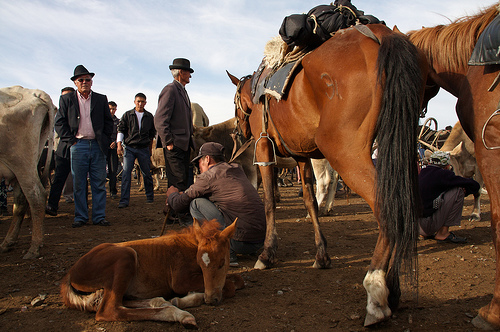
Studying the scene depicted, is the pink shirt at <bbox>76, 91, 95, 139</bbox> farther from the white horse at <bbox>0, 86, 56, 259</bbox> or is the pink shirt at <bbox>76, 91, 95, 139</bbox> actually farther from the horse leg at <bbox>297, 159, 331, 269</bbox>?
the horse leg at <bbox>297, 159, 331, 269</bbox>

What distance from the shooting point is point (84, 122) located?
251 inches

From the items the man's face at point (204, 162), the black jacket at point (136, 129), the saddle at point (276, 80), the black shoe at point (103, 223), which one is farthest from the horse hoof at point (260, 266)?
the black jacket at point (136, 129)

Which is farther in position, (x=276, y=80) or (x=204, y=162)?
(x=204, y=162)

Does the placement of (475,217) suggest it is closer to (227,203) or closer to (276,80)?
(227,203)

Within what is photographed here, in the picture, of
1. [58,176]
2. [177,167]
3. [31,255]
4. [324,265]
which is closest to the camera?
[324,265]

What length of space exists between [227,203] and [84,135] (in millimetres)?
3531

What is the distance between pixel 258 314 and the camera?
9.31 feet

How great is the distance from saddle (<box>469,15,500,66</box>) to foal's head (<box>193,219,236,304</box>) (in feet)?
7.18

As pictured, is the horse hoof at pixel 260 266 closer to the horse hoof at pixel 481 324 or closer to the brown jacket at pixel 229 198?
the brown jacket at pixel 229 198

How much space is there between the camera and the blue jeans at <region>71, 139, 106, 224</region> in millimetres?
6336

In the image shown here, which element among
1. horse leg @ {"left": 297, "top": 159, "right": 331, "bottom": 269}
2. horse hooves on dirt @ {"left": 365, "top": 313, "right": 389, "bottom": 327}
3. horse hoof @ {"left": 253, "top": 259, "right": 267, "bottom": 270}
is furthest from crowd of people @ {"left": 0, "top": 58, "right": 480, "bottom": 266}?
horse hooves on dirt @ {"left": 365, "top": 313, "right": 389, "bottom": 327}

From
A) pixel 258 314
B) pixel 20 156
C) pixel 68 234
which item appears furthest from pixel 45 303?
pixel 68 234

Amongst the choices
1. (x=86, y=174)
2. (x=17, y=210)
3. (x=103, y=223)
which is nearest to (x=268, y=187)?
(x=17, y=210)

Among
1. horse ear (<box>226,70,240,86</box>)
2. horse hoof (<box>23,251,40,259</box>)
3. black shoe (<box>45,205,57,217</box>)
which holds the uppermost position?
horse ear (<box>226,70,240,86</box>)
